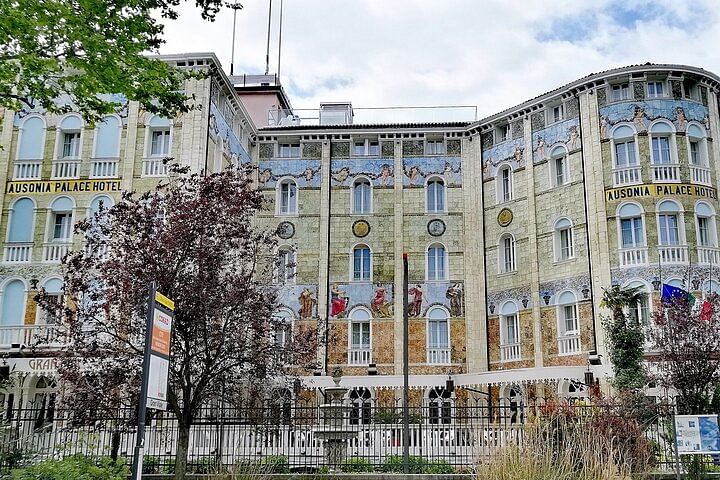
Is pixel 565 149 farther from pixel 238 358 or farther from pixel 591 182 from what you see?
pixel 238 358

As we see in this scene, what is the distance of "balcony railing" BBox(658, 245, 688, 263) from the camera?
83.3 ft

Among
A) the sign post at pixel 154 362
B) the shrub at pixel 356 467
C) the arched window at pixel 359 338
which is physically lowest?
the shrub at pixel 356 467

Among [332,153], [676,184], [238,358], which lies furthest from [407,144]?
[238,358]

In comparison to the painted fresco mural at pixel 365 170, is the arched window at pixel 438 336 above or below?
below

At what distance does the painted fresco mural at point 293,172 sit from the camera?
31984 mm

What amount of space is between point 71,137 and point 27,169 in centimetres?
189

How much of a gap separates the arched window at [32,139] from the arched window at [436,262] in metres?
15.4

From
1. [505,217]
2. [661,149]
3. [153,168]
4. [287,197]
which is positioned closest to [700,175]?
[661,149]

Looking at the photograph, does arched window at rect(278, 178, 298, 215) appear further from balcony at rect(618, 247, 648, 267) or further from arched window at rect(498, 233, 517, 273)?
balcony at rect(618, 247, 648, 267)

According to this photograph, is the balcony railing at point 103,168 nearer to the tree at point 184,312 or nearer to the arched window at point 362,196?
the arched window at point 362,196

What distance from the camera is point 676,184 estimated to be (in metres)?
26.2

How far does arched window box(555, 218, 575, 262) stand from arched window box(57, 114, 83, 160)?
58.2ft

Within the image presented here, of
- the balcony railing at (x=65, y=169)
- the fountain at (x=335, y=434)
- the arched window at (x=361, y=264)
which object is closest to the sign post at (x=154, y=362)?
the fountain at (x=335, y=434)

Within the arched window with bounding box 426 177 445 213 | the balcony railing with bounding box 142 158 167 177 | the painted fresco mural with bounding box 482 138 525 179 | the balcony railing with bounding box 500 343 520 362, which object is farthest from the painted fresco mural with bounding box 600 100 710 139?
the balcony railing with bounding box 142 158 167 177
